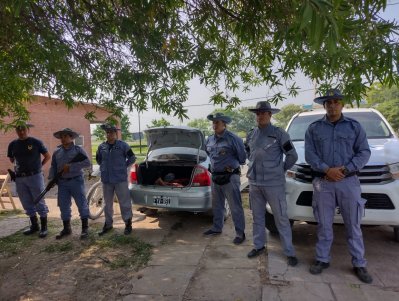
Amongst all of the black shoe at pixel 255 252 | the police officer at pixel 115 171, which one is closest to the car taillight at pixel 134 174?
the police officer at pixel 115 171

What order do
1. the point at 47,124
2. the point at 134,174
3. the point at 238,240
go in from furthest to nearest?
the point at 47,124, the point at 134,174, the point at 238,240

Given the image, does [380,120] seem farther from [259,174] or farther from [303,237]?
[259,174]

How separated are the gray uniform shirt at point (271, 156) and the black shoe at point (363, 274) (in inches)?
46.5

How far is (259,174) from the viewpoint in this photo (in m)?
4.07

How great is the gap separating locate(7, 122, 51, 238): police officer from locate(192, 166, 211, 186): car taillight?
257cm

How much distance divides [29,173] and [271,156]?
13.0 feet

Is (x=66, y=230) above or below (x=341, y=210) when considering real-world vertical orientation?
below

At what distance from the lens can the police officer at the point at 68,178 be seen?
210 inches

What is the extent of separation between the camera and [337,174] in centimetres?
341

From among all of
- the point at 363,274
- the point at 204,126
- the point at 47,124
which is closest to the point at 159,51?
the point at 363,274

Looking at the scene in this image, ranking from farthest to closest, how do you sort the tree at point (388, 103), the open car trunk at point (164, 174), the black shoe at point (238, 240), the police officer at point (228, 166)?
the tree at point (388, 103)
the open car trunk at point (164, 174)
the police officer at point (228, 166)
the black shoe at point (238, 240)

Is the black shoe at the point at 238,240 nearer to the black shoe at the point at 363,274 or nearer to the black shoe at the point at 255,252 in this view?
the black shoe at the point at 255,252

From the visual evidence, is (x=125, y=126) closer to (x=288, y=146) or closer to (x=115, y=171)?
(x=115, y=171)

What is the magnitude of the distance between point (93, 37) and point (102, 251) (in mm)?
2770
